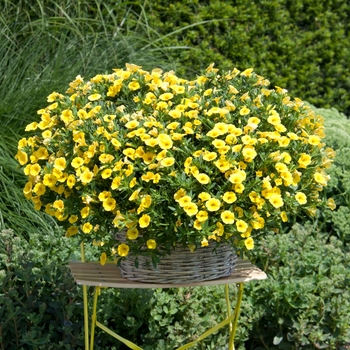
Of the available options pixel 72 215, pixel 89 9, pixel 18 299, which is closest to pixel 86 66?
pixel 89 9

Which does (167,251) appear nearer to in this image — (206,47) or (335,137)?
(335,137)

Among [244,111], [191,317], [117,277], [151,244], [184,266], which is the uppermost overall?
[244,111]

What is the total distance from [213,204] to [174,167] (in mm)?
200

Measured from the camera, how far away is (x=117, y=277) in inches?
107

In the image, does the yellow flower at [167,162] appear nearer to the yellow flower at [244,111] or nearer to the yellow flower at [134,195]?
the yellow flower at [134,195]

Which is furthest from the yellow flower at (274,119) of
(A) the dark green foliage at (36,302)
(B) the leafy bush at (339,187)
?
(B) the leafy bush at (339,187)

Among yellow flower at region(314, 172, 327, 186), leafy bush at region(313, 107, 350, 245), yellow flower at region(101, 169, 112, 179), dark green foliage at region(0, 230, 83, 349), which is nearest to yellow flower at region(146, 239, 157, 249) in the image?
yellow flower at region(101, 169, 112, 179)

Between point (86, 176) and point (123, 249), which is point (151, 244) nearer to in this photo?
point (123, 249)

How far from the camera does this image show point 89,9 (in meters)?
5.55

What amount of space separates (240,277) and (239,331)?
0.75 m

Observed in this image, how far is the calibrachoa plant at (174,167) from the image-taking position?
241cm

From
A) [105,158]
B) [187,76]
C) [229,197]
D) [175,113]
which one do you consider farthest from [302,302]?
[187,76]

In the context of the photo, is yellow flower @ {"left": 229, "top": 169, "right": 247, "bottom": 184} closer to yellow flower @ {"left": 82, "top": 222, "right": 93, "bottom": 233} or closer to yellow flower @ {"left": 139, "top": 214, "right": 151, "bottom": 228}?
yellow flower @ {"left": 139, "top": 214, "right": 151, "bottom": 228}

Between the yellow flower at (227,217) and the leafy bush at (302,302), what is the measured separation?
1.00 meters
